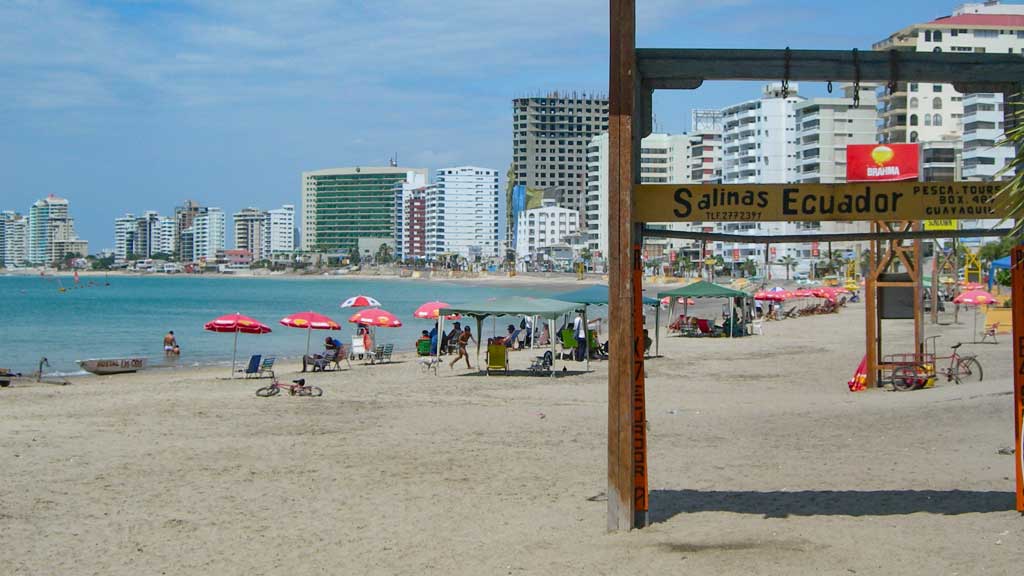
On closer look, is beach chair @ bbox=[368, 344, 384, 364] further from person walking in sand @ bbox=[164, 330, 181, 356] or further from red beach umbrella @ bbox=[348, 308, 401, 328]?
person walking in sand @ bbox=[164, 330, 181, 356]

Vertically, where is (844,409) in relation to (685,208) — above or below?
below

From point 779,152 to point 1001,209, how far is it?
127130 millimetres

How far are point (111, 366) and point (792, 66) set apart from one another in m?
25.9

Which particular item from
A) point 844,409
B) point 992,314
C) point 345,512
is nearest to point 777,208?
point 345,512

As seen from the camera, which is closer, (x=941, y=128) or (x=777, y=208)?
(x=777, y=208)

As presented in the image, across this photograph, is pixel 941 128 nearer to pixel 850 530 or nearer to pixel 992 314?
pixel 992 314

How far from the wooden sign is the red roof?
99345mm

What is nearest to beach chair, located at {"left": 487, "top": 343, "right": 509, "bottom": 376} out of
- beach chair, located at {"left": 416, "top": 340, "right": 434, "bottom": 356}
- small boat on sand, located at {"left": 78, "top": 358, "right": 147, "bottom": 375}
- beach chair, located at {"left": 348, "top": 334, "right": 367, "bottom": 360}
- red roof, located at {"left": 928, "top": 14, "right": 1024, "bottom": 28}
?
beach chair, located at {"left": 416, "top": 340, "right": 434, "bottom": 356}

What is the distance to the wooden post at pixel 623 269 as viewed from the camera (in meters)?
7.27

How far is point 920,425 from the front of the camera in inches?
525

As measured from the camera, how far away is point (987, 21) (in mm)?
97625

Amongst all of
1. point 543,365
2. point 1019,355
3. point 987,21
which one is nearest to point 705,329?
point 543,365

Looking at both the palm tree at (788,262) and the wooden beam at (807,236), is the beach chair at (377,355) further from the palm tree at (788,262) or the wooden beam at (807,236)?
the palm tree at (788,262)

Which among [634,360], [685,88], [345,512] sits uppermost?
[685,88]
